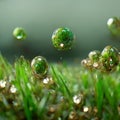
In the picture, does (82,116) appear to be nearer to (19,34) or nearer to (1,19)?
(19,34)

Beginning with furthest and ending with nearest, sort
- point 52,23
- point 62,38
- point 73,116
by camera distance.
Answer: point 52,23 → point 62,38 → point 73,116

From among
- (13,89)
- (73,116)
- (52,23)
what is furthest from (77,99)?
(52,23)

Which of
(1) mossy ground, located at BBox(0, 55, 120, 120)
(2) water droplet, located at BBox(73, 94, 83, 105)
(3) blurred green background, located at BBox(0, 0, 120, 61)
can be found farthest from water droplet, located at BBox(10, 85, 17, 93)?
(3) blurred green background, located at BBox(0, 0, 120, 61)

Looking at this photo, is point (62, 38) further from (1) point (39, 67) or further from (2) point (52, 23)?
(2) point (52, 23)

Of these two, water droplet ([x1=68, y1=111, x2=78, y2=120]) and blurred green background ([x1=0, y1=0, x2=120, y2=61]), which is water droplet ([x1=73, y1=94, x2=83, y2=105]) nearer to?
water droplet ([x1=68, y1=111, x2=78, y2=120])

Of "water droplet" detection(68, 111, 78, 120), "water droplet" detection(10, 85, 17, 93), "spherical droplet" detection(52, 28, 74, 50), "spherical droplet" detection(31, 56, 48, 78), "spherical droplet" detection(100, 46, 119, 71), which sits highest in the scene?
"spherical droplet" detection(52, 28, 74, 50)
